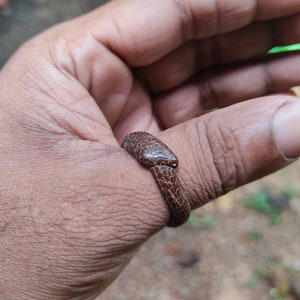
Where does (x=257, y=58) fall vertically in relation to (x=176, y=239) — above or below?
above

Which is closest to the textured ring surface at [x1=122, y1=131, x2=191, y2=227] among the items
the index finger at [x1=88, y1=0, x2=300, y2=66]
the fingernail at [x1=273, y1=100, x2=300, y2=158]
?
the fingernail at [x1=273, y1=100, x2=300, y2=158]

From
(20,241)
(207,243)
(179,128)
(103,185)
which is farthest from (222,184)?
(207,243)

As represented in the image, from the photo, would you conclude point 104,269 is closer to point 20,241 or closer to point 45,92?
point 20,241

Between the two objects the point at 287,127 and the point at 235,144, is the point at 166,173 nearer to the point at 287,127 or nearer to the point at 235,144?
the point at 235,144

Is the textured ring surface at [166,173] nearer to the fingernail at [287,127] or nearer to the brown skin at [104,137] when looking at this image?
the brown skin at [104,137]

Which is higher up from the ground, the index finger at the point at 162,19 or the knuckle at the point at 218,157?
the index finger at the point at 162,19

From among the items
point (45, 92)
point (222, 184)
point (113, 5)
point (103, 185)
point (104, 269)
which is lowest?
point (104, 269)

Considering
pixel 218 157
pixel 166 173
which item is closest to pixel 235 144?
pixel 218 157

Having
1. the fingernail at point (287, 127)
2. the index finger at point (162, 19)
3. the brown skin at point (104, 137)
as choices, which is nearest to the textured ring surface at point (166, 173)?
the brown skin at point (104, 137)
